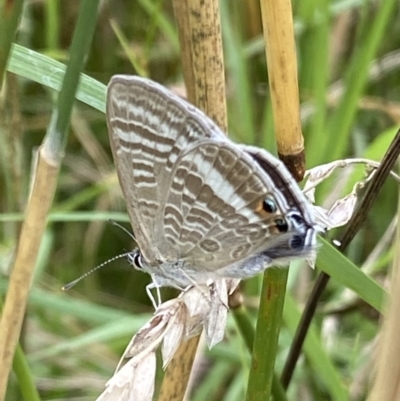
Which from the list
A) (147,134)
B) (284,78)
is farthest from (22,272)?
(284,78)

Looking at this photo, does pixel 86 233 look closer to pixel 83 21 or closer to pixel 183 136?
pixel 183 136

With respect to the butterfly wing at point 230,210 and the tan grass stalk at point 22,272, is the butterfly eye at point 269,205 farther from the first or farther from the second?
the tan grass stalk at point 22,272

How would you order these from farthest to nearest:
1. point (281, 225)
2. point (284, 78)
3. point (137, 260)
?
point (137, 260) < point (281, 225) < point (284, 78)

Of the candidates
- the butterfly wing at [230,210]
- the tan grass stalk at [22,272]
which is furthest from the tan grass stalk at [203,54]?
the tan grass stalk at [22,272]

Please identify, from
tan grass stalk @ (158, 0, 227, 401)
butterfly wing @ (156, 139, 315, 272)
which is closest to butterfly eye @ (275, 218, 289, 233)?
butterfly wing @ (156, 139, 315, 272)

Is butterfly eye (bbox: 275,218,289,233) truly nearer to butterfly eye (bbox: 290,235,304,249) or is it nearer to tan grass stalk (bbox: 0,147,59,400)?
butterfly eye (bbox: 290,235,304,249)

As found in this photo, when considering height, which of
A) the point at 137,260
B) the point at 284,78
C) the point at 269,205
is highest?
the point at 284,78

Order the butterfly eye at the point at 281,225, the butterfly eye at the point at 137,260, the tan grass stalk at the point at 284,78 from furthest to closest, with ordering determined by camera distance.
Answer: the butterfly eye at the point at 137,260 < the butterfly eye at the point at 281,225 < the tan grass stalk at the point at 284,78

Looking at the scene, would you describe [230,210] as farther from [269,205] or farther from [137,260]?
[137,260]
